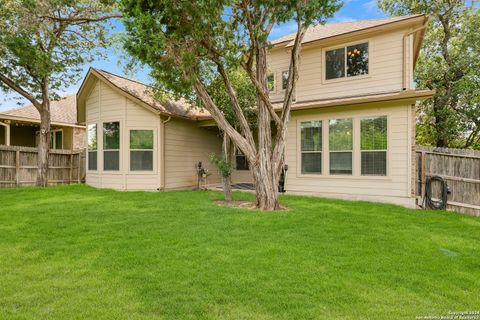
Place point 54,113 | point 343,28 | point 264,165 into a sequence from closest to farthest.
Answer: point 264,165, point 343,28, point 54,113

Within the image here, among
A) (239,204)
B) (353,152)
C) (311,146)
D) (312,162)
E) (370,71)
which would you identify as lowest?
(239,204)

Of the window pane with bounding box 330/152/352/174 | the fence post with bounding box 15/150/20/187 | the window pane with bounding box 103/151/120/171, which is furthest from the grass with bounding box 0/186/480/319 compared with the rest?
the fence post with bounding box 15/150/20/187

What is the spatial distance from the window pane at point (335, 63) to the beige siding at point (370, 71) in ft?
0.50

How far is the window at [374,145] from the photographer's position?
8289mm

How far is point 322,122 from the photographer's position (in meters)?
9.27

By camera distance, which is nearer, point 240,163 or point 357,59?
point 357,59

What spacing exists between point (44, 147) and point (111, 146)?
3.37 metres

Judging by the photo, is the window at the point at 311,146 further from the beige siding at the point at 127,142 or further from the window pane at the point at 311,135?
the beige siding at the point at 127,142

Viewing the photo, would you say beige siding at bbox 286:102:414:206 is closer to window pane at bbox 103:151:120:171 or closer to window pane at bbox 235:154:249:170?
window pane at bbox 235:154:249:170

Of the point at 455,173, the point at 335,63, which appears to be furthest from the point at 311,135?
the point at 455,173

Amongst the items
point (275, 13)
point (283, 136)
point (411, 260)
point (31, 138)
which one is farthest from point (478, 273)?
point (31, 138)

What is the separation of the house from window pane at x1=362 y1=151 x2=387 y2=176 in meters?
0.03

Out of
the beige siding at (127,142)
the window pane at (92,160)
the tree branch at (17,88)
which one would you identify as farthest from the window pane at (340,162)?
the tree branch at (17,88)

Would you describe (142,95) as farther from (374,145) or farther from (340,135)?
(374,145)
